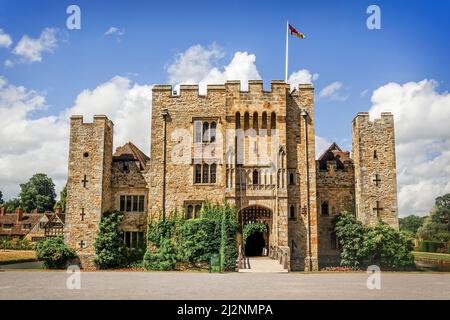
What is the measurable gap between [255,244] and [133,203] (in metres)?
10.8

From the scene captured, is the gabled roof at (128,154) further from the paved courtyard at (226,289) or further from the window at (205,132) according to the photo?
the paved courtyard at (226,289)

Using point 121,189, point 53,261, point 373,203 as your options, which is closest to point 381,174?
point 373,203

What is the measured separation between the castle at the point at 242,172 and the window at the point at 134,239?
82mm

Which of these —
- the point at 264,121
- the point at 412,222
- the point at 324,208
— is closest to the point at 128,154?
the point at 264,121

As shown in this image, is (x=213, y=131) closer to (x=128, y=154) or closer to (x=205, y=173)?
(x=205, y=173)

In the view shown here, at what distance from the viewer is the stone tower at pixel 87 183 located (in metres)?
32.2

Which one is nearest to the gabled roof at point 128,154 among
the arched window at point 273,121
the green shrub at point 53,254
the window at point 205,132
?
the window at point 205,132

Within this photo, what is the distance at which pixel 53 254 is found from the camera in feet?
101

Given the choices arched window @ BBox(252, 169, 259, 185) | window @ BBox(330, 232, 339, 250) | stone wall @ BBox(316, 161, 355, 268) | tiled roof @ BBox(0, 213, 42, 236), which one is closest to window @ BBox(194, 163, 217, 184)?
arched window @ BBox(252, 169, 259, 185)

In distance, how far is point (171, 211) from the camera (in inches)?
1277

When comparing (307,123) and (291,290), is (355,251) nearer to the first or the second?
(307,123)

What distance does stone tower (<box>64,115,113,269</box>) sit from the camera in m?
32.2

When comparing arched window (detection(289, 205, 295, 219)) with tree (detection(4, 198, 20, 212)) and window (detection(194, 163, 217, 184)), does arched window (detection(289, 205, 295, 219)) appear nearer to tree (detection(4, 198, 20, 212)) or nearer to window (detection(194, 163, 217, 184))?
window (detection(194, 163, 217, 184))
